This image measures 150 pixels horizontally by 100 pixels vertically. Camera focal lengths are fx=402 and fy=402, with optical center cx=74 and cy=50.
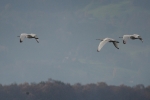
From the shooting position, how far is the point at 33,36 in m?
49.6

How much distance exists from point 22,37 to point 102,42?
9.99 metres

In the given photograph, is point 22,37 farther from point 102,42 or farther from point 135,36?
point 135,36

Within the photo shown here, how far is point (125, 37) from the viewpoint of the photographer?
162ft

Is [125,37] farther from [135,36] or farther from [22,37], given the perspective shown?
[22,37]

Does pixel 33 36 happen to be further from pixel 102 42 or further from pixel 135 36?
pixel 135 36

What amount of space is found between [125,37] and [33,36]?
11331 mm

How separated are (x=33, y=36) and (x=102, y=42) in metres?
8.54

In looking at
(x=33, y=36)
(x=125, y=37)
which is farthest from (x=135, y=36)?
(x=33, y=36)

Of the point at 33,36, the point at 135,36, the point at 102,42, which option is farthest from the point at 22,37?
the point at 135,36

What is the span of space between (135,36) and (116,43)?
2.49m

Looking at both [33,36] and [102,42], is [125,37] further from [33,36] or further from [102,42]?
[33,36]

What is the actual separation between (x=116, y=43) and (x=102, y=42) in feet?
7.40

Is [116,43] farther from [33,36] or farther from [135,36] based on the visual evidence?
[33,36]

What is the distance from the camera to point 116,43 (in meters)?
50.0
